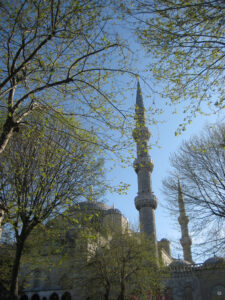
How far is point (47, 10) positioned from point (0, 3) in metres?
1.07

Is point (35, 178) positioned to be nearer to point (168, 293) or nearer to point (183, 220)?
point (183, 220)

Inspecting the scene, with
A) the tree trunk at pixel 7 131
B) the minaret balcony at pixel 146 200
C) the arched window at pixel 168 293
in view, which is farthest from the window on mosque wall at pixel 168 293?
the tree trunk at pixel 7 131

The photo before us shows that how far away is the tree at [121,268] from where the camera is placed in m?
15.9

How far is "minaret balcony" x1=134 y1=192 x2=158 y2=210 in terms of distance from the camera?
30.7m

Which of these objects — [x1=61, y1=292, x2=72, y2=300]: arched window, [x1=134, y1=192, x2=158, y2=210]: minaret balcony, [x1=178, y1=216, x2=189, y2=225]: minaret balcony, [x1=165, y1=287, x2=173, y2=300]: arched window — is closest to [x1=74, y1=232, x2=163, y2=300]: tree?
[x1=178, y1=216, x2=189, y2=225]: minaret balcony

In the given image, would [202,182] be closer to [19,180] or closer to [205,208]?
[205,208]

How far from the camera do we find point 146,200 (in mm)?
30734

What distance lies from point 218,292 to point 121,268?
12801 millimetres

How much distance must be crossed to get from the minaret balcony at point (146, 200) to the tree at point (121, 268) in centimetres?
1304

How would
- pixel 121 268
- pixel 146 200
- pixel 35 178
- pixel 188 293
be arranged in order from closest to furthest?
pixel 35 178
pixel 121 268
pixel 188 293
pixel 146 200

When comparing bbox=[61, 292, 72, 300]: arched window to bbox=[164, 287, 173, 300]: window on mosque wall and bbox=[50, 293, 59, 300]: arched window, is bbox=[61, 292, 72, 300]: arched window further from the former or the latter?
bbox=[164, 287, 173, 300]: window on mosque wall

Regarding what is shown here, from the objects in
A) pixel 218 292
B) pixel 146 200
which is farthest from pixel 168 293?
pixel 146 200

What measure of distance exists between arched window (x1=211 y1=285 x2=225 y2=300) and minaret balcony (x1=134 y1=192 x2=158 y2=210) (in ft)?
33.4

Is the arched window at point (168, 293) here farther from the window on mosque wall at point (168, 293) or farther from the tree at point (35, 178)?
the tree at point (35, 178)
